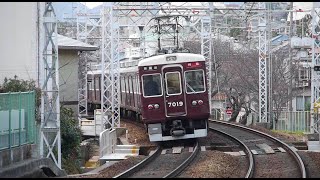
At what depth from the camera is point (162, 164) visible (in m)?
16.6

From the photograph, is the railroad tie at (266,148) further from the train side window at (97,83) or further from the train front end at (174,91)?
the train side window at (97,83)

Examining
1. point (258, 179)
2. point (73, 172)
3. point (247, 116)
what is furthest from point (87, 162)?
point (247, 116)

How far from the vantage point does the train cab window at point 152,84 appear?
65.8 ft

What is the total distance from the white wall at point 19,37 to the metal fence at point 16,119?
6.24 m

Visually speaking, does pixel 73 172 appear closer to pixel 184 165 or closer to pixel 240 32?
pixel 184 165

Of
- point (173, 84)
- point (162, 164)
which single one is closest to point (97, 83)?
point (173, 84)

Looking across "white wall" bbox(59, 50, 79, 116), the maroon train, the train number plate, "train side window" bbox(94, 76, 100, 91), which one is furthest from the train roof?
"train side window" bbox(94, 76, 100, 91)

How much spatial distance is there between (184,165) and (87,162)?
23.5ft

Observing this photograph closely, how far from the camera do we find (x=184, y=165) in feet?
51.3

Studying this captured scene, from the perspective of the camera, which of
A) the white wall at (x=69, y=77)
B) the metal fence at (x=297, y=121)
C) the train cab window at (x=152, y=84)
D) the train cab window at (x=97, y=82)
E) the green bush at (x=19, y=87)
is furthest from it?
the train cab window at (x=97, y=82)

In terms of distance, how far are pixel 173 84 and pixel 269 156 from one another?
12.8 ft

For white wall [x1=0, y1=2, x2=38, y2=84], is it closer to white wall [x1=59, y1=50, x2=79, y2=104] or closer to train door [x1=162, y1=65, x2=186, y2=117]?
train door [x1=162, y1=65, x2=186, y2=117]

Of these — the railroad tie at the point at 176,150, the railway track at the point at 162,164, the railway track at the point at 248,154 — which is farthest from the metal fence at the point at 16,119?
the railway track at the point at 248,154

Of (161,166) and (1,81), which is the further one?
(1,81)
